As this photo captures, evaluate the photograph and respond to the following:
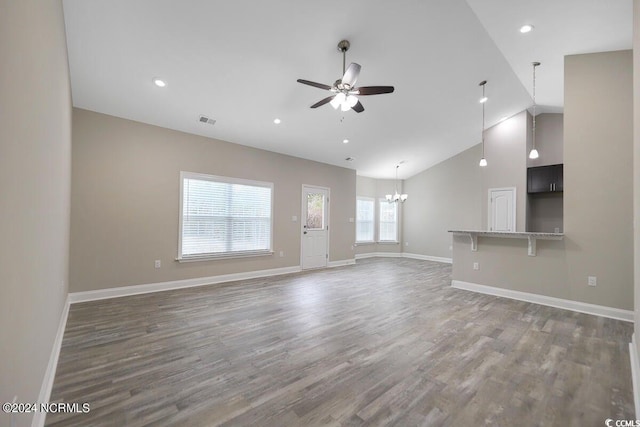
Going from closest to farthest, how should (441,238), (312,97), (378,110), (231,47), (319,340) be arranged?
(319,340) < (231,47) < (312,97) < (378,110) < (441,238)

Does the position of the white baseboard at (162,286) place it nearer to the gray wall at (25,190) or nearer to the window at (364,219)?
the gray wall at (25,190)

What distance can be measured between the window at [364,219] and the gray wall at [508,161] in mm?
3504

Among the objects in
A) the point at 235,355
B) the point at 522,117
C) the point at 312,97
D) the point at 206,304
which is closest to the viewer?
the point at 235,355

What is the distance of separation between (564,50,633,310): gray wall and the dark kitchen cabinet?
2.41 meters

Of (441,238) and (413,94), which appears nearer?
(413,94)

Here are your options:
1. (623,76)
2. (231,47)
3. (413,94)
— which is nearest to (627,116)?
(623,76)

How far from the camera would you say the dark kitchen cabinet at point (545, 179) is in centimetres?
597

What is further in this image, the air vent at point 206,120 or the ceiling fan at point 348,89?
the air vent at point 206,120

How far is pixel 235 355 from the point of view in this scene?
98.6 inches

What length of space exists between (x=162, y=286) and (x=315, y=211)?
3.81 metres

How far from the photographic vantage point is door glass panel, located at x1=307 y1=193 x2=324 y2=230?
6918mm

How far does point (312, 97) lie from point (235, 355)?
378cm

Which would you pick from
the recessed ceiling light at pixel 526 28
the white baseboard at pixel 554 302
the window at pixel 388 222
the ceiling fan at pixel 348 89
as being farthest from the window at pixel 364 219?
the ceiling fan at pixel 348 89

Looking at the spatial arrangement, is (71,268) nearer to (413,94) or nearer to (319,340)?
(319,340)
